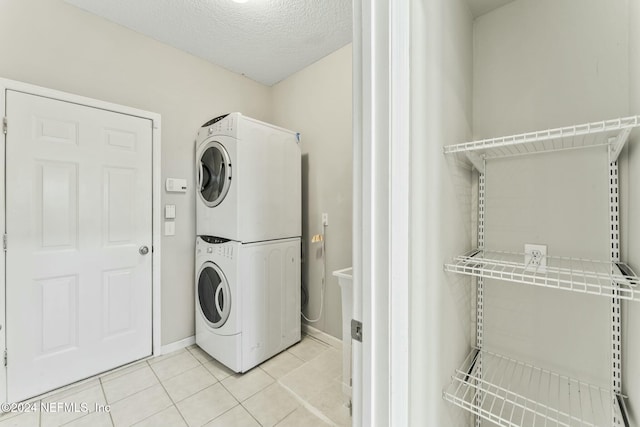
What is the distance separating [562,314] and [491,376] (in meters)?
0.39

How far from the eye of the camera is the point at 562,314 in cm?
101

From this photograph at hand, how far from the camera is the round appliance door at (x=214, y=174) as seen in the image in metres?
2.03

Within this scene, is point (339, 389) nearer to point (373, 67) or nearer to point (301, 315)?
point (301, 315)

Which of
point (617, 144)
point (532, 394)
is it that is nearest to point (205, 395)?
point (532, 394)

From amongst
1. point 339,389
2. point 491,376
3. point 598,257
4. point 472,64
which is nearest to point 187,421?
point 339,389

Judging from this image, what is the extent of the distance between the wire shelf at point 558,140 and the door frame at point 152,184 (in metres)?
2.19

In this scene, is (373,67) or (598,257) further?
(598,257)

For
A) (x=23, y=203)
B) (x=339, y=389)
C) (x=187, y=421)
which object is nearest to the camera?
(x=187, y=421)

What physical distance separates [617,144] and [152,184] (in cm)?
265

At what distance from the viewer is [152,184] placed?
2176 millimetres

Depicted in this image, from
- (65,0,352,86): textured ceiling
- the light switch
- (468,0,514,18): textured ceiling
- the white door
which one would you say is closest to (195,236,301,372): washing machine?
the light switch

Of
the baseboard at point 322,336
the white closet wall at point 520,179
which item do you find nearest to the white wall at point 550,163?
the white closet wall at point 520,179

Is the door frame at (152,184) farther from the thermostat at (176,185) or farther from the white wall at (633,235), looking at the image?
the white wall at (633,235)

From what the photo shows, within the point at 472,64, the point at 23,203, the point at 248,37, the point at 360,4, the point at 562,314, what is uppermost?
the point at 248,37
